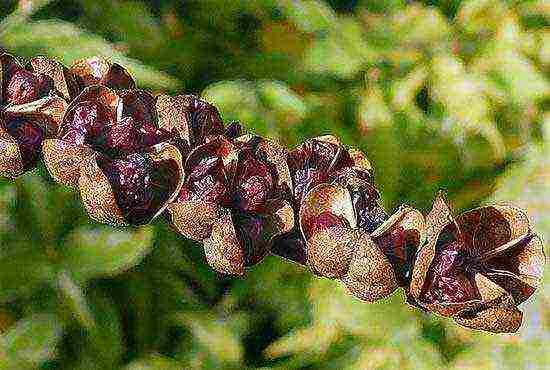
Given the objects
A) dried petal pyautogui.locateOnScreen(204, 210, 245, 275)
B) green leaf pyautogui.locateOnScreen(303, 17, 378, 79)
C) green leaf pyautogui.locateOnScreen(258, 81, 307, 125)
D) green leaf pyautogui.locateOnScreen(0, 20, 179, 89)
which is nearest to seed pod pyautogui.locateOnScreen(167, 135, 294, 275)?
dried petal pyautogui.locateOnScreen(204, 210, 245, 275)

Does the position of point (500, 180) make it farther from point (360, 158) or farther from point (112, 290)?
point (360, 158)

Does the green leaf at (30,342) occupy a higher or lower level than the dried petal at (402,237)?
lower

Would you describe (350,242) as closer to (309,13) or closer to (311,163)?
(311,163)

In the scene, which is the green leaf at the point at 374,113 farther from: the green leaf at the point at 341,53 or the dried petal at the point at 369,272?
the dried petal at the point at 369,272

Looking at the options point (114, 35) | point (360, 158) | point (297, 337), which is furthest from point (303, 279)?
point (360, 158)

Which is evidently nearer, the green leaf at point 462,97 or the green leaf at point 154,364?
the green leaf at point 154,364

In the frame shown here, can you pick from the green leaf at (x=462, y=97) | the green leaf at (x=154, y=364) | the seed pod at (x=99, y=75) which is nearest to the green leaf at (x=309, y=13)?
the green leaf at (x=462, y=97)
